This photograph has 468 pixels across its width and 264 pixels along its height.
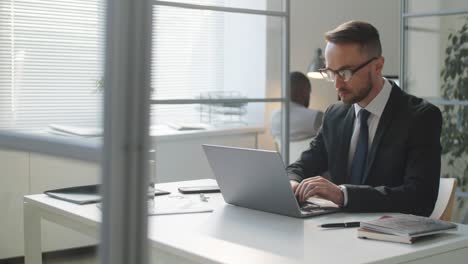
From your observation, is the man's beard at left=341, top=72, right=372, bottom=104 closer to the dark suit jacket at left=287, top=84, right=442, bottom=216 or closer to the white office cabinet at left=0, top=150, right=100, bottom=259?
the dark suit jacket at left=287, top=84, right=442, bottom=216

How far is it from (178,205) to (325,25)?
5035 millimetres

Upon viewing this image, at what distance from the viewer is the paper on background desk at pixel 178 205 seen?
95.3 inches

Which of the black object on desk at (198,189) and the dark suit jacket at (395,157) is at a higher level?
the dark suit jacket at (395,157)

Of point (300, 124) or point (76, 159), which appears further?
point (300, 124)

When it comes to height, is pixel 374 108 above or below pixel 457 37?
below

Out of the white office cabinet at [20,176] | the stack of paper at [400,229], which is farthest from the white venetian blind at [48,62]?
the stack of paper at [400,229]

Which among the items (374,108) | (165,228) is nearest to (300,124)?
(374,108)

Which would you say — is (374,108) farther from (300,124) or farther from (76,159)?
(300,124)

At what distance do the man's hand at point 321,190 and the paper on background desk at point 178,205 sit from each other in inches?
12.9

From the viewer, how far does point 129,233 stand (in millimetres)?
729

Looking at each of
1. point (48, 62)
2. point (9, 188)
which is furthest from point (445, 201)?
point (48, 62)

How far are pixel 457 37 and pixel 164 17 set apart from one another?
1.88 metres

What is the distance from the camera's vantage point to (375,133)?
2.68 m

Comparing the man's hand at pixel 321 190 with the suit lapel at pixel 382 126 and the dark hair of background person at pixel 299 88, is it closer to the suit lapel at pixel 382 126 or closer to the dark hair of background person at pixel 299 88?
the suit lapel at pixel 382 126
